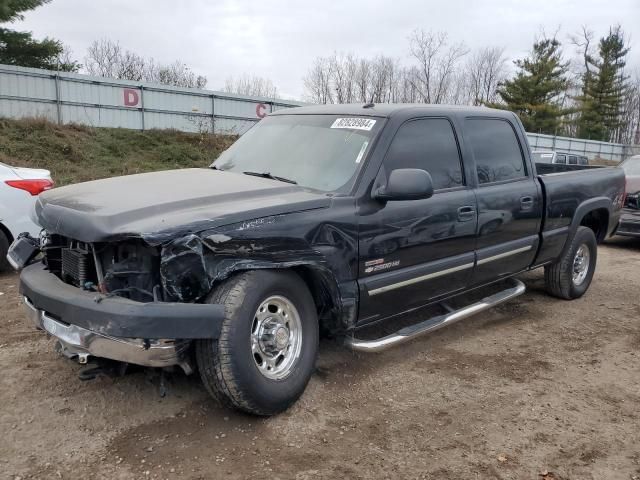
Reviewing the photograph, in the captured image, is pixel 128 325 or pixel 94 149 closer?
pixel 128 325

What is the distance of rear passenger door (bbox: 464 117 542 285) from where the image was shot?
4566 mm

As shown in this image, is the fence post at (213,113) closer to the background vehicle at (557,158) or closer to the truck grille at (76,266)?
the background vehicle at (557,158)

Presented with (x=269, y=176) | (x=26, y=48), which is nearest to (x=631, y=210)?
(x=269, y=176)

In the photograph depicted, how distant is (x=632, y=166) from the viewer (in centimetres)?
1034

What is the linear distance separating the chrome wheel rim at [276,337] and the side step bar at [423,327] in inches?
18.4

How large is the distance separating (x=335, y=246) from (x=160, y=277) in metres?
1.09

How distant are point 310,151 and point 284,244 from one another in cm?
108

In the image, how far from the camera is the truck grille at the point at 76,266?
3064 mm

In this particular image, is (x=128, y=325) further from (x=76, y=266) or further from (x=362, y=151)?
(x=362, y=151)

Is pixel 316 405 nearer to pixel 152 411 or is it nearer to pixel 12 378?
pixel 152 411

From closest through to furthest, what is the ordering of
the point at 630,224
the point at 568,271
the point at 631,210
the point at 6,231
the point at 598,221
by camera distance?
1. the point at 568,271
2. the point at 6,231
3. the point at 598,221
4. the point at 630,224
5. the point at 631,210

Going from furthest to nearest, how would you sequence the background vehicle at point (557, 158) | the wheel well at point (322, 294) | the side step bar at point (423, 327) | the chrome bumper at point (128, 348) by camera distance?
the background vehicle at point (557, 158)
the side step bar at point (423, 327)
the wheel well at point (322, 294)
the chrome bumper at point (128, 348)

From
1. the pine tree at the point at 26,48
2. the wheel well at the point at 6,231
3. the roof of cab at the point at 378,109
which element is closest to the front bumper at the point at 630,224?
the roof of cab at the point at 378,109

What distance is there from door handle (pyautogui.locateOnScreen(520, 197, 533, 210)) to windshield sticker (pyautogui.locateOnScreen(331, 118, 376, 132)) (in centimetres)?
178
